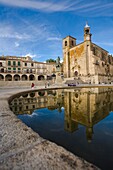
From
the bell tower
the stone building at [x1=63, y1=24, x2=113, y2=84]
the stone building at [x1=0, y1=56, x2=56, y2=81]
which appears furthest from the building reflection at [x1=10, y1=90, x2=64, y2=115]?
the bell tower

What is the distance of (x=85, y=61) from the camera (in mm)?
40812

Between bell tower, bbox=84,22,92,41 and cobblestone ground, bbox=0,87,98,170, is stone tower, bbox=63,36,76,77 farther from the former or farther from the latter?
cobblestone ground, bbox=0,87,98,170

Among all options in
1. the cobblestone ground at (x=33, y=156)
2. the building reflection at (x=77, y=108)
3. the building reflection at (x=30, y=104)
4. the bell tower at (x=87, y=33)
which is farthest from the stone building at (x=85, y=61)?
the cobblestone ground at (x=33, y=156)

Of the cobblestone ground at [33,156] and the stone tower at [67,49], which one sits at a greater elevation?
the stone tower at [67,49]

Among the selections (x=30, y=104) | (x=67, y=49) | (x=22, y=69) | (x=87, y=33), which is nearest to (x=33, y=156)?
(x=30, y=104)

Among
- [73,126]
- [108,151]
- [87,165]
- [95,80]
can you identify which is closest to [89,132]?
[73,126]

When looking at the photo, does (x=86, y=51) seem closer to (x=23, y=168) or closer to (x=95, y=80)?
(x=95, y=80)

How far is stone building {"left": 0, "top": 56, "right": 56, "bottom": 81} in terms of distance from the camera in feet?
130

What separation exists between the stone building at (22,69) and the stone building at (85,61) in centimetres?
826

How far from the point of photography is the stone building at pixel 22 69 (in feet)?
130

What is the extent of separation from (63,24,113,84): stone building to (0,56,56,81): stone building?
8259mm

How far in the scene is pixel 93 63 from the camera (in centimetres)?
3850

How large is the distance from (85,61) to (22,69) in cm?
2296

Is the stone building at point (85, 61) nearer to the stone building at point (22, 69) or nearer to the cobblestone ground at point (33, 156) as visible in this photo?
the stone building at point (22, 69)
